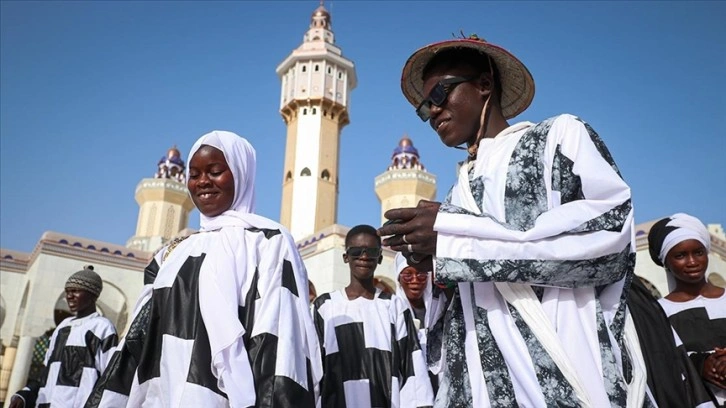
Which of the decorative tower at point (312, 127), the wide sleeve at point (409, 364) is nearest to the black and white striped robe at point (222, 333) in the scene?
the wide sleeve at point (409, 364)

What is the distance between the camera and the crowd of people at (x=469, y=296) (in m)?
1.30

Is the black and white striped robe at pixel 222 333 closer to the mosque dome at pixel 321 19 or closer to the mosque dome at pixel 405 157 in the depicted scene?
the mosque dome at pixel 405 157

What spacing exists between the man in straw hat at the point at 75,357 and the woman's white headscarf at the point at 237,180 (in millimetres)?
2228

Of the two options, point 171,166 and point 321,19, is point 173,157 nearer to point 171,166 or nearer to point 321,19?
point 171,166

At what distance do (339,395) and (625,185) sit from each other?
213 cm

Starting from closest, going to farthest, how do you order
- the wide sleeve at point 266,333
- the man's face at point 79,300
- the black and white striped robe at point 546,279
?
the black and white striped robe at point 546,279 → the wide sleeve at point 266,333 → the man's face at point 79,300

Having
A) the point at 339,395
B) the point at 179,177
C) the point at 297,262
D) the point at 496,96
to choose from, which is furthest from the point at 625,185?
the point at 179,177

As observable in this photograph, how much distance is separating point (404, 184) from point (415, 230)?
2297cm

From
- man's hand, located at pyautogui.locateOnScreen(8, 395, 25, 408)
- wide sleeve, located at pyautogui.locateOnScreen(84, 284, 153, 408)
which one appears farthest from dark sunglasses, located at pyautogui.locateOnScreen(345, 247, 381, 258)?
man's hand, located at pyautogui.locateOnScreen(8, 395, 25, 408)

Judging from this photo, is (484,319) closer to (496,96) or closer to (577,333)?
(577,333)

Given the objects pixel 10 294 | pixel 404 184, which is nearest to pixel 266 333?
pixel 10 294

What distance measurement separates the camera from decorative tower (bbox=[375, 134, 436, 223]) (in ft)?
79.4

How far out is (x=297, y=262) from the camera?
7.64 feet

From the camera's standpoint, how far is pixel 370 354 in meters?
3.20
